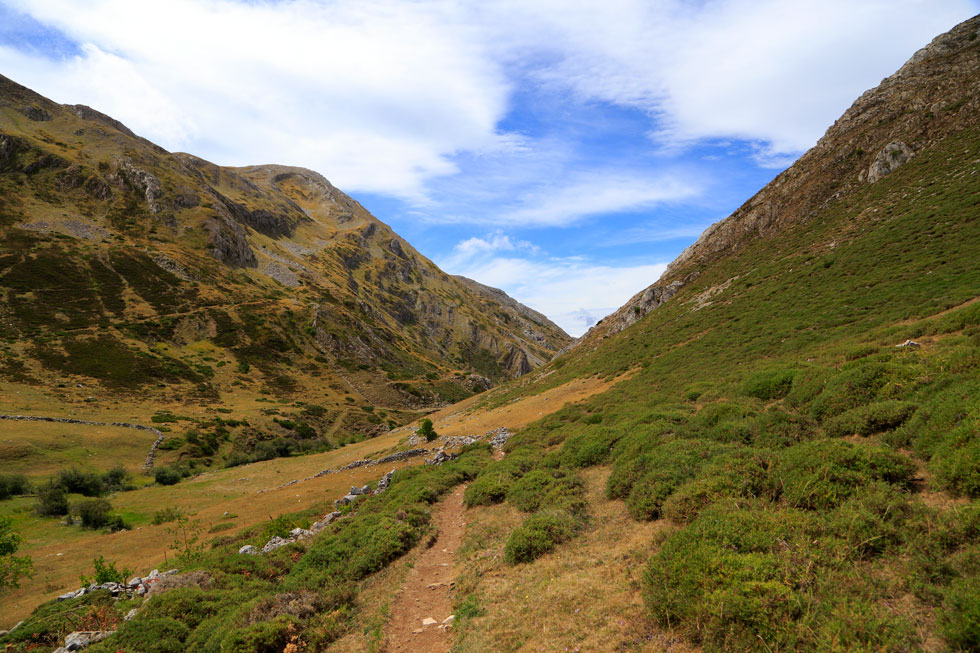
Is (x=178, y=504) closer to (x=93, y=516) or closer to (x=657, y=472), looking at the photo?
(x=93, y=516)

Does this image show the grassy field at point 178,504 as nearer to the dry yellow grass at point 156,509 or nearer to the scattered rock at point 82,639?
the dry yellow grass at point 156,509

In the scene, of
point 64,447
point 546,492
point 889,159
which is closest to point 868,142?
point 889,159

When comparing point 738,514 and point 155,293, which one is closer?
point 738,514

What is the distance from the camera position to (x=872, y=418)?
31.4 ft

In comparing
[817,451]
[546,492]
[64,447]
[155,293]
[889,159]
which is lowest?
[546,492]

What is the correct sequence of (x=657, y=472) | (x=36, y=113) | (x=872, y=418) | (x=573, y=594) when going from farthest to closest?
(x=36, y=113)
(x=657, y=472)
(x=872, y=418)
(x=573, y=594)

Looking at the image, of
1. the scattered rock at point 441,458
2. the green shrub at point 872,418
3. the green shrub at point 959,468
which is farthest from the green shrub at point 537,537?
the scattered rock at point 441,458

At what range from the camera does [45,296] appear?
6725 cm

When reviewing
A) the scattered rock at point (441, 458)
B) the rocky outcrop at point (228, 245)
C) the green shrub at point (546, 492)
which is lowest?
the scattered rock at point (441, 458)

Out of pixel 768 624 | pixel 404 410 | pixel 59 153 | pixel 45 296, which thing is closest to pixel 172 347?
pixel 45 296

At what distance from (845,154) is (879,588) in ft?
171

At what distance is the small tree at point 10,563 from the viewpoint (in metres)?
13.0

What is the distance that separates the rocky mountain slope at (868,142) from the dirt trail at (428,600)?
3772 centimetres

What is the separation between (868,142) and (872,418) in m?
45.9
